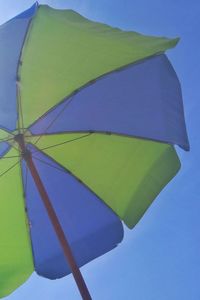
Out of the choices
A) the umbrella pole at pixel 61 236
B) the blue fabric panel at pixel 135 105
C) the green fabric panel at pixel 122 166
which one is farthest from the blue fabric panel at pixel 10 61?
the green fabric panel at pixel 122 166

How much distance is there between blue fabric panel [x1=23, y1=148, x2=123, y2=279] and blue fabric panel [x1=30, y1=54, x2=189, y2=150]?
0.74 meters

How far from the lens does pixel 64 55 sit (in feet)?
17.5

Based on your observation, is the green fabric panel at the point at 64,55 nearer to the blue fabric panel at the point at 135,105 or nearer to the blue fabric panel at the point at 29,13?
the blue fabric panel at the point at 29,13

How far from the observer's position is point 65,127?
591 centimetres

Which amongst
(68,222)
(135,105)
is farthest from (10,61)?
(68,222)

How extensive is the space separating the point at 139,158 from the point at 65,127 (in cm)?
89

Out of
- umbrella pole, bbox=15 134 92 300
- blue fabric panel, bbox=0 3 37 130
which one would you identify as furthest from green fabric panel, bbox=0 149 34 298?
blue fabric panel, bbox=0 3 37 130

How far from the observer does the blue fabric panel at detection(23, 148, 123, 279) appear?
6.16 m

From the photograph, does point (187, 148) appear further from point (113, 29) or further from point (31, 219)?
point (31, 219)

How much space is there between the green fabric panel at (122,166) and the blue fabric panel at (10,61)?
0.79m

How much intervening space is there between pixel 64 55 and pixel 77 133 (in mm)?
965

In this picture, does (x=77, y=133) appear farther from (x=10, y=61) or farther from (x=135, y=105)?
(x=10, y=61)

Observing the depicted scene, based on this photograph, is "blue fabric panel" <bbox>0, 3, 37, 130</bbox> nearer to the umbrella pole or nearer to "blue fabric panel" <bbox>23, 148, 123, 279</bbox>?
the umbrella pole

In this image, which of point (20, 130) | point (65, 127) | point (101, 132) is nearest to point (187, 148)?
point (101, 132)
